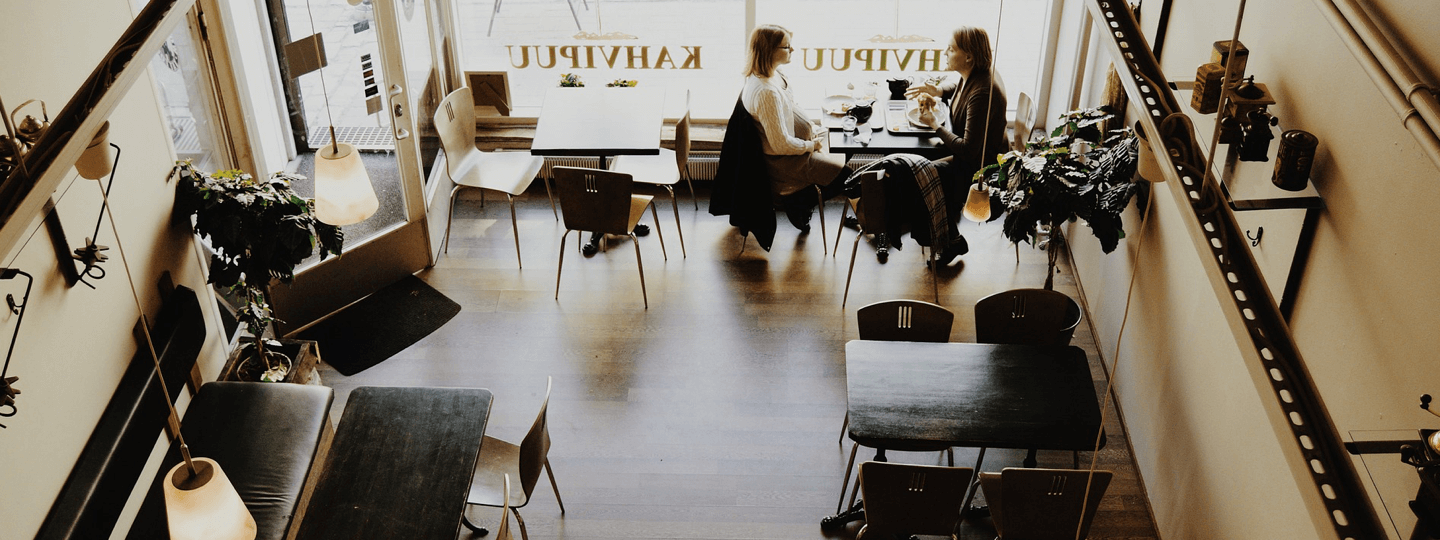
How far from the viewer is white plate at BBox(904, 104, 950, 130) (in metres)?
6.26

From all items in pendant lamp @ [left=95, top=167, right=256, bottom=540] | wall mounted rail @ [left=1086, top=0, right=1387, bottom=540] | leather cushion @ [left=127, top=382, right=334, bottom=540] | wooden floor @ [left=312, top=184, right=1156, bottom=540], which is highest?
wall mounted rail @ [left=1086, top=0, right=1387, bottom=540]

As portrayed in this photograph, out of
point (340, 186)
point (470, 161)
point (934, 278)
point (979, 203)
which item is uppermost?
point (340, 186)

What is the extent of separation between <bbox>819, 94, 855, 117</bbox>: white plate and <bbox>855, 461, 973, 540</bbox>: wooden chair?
10.6 feet

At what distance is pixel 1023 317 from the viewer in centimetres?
484

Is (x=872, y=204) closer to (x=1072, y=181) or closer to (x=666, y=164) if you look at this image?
(x=1072, y=181)

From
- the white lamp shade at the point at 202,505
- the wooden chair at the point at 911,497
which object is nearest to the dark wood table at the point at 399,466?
the white lamp shade at the point at 202,505

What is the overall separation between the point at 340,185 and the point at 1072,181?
127 inches

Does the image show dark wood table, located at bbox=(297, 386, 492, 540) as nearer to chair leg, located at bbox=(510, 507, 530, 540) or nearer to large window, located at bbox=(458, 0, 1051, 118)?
chair leg, located at bbox=(510, 507, 530, 540)

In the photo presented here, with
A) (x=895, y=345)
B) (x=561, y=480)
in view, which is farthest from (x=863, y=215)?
(x=561, y=480)

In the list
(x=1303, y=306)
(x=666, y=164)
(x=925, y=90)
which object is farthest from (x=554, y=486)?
(x=925, y=90)

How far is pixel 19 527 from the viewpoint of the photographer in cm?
333

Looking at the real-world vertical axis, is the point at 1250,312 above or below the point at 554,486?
above

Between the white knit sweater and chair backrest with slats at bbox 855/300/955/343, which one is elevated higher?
the white knit sweater

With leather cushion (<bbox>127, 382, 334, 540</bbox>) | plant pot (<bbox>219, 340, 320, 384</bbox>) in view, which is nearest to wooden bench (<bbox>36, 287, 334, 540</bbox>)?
leather cushion (<bbox>127, 382, 334, 540</bbox>)
